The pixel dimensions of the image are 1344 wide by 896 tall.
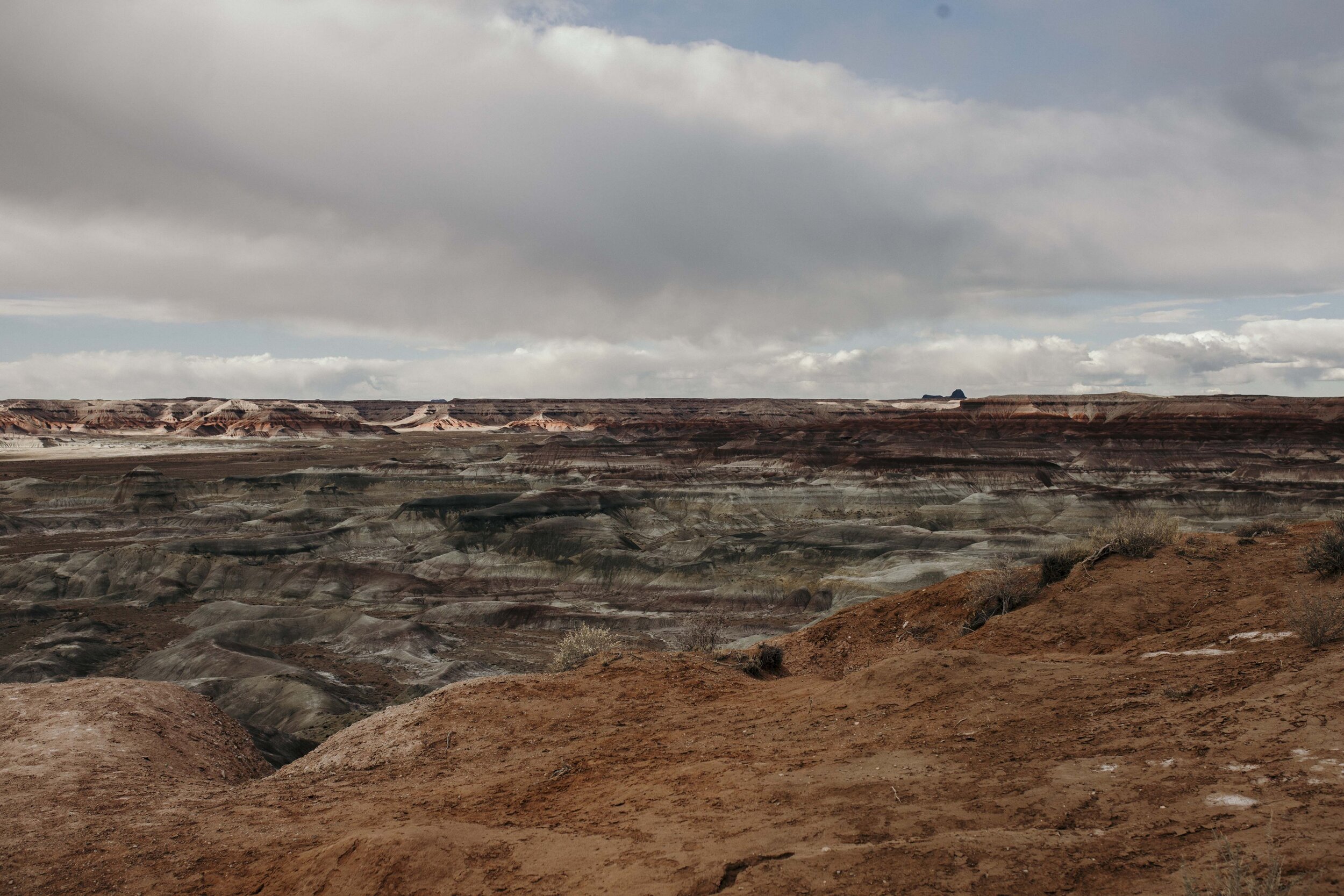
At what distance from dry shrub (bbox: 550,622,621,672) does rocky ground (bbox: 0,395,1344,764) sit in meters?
4.57

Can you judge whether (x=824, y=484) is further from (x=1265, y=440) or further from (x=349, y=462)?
(x=349, y=462)

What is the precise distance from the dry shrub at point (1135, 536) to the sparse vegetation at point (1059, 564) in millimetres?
524

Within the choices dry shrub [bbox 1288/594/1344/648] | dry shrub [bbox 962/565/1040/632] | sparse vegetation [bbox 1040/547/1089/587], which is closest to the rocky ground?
sparse vegetation [bbox 1040/547/1089/587]

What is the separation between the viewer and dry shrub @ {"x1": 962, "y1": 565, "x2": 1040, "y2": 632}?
48.6 ft

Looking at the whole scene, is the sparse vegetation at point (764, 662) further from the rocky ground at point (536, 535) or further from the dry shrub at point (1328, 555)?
the dry shrub at point (1328, 555)

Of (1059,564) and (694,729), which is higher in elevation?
(1059,564)

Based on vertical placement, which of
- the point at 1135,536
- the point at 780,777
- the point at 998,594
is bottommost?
the point at 780,777

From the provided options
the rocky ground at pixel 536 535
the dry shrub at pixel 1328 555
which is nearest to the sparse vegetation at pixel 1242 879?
the dry shrub at pixel 1328 555

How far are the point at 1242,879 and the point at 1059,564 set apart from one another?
39.6 ft

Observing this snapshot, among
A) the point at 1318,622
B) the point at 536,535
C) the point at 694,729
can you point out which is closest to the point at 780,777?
the point at 694,729

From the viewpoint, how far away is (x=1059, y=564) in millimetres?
15438

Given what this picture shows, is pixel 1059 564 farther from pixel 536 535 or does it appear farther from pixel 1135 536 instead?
pixel 536 535

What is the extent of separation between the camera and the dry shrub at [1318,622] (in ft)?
27.8

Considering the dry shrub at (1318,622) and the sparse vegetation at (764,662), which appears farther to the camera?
the sparse vegetation at (764,662)
